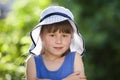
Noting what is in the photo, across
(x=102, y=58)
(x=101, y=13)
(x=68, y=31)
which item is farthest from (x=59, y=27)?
(x=102, y=58)

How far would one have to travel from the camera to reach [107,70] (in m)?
4.49

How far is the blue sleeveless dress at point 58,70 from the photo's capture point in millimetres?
2961

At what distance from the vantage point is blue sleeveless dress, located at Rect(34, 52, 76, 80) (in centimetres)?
296

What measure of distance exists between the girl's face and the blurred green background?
84cm

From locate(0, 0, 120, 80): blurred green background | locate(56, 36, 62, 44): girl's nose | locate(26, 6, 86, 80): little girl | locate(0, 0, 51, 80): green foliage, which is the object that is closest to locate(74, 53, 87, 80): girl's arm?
locate(26, 6, 86, 80): little girl

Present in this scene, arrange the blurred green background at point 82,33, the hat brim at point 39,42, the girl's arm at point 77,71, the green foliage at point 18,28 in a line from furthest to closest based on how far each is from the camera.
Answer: the green foliage at point 18,28 → the blurred green background at point 82,33 → the hat brim at point 39,42 → the girl's arm at point 77,71

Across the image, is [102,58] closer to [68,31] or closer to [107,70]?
[107,70]

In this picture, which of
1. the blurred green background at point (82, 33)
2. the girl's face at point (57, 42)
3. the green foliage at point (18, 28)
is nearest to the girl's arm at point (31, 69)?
the girl's face at point (57, 42)

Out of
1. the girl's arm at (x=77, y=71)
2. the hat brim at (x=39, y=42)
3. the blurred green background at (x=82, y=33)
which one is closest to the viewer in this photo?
the girl's arm at (x=77, y=71)

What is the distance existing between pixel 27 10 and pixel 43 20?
1.42 metres

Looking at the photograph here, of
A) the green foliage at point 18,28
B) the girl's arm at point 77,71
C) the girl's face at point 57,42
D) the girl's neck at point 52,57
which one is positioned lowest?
the girl's arm at point 77,71

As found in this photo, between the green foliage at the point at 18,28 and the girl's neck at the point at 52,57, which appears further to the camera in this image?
the green foliage at the point at 18,28

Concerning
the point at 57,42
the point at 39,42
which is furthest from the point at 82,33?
the point at 57,42

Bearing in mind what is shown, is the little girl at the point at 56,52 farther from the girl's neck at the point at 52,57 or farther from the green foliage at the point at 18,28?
the green foliage at the point at 18,28
